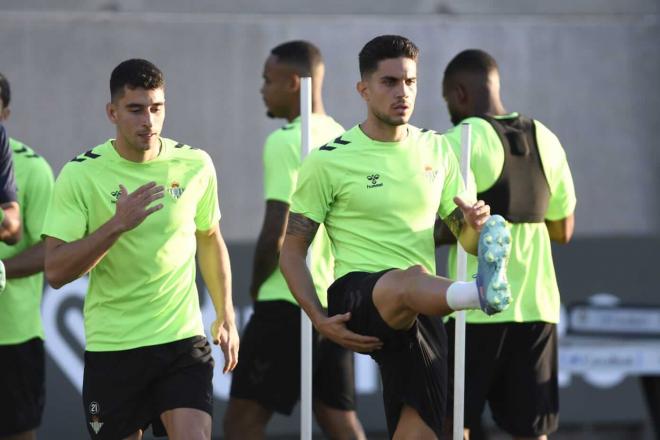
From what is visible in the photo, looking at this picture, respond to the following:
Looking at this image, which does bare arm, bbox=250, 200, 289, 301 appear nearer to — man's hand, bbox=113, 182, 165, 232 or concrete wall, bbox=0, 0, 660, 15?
man's hand, bbox=113, 182, 165, 232

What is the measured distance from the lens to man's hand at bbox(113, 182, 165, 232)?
17.5 ft

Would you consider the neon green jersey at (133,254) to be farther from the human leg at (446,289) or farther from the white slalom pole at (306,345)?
the human leg at (446,289)

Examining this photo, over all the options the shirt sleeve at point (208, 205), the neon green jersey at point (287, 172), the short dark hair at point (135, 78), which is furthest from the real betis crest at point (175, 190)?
the neon green jersey at point (287, 172)

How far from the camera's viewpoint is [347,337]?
18.1 feet

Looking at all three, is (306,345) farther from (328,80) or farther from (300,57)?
(328,80)

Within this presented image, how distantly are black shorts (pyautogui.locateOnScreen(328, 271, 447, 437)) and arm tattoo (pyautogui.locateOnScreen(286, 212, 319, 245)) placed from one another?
0.81 feet

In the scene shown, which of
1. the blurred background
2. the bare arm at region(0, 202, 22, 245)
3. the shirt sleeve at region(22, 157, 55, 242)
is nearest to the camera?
the bare arm at region(0, 202, 22, 245)

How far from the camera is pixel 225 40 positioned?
1009cm

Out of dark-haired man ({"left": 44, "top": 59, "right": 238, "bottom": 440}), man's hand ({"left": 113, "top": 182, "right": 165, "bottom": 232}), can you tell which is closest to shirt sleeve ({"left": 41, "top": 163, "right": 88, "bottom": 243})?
dark-haired man ({"left": 44, "top": 59, "right": 238, "bottom": 440})

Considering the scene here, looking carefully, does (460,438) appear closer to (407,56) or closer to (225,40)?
(407,56)

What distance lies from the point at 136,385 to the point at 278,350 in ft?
5.89

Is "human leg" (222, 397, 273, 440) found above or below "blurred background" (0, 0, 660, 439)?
below

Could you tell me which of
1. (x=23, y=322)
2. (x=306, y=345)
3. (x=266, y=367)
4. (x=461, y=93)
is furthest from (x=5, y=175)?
(x=461, y=93)

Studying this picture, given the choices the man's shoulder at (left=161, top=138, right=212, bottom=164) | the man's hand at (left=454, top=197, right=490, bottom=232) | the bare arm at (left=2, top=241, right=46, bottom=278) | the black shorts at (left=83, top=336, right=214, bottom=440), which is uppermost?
the man's shoulder at (left=161, top=138, right=212, bottom=164)
